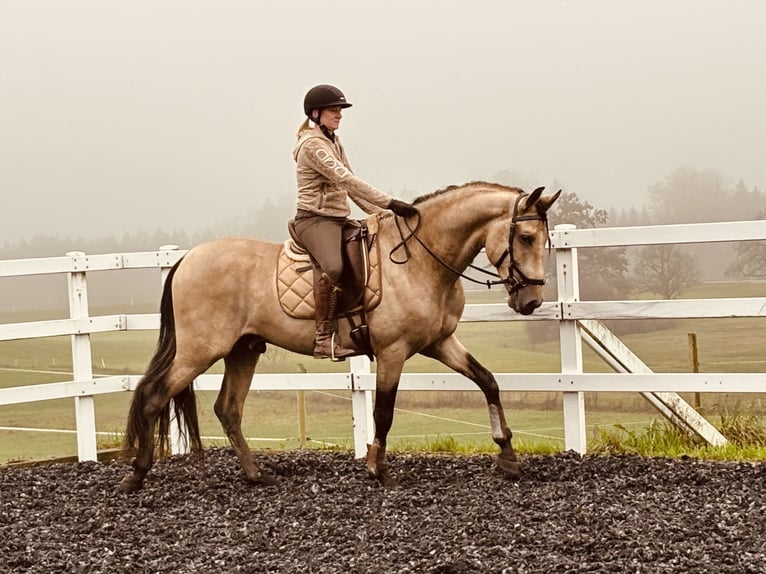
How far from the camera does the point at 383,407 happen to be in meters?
6.92

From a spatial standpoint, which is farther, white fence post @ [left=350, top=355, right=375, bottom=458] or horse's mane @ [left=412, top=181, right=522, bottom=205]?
white fence post @ [left=350, top=355, right=375, bottom=458]

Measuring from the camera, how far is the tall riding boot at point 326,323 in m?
6.87

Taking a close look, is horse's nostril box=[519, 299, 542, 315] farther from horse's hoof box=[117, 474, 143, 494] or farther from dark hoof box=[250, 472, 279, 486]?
horse's hoof box=[117, 474, 143, 494]

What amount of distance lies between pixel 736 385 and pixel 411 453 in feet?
8.32

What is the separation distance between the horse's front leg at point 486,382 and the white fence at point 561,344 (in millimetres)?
570

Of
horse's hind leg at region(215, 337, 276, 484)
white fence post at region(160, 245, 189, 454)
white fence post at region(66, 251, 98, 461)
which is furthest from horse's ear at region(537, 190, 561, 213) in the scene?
white fence post at region(66, 251, 98, 461)

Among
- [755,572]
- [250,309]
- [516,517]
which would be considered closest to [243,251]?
[250,309]

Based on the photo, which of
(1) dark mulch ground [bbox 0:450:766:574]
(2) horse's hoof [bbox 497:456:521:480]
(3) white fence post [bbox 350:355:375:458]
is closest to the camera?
(1) dark mulch ground [bbox 0:450:766:574]

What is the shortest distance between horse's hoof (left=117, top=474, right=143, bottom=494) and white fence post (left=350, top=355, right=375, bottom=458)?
66.1 inches

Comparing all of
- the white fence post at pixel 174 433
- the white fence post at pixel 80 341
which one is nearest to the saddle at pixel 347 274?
the white fence post at pixel 174 433

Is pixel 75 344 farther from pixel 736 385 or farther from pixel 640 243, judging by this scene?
pixel 736 385

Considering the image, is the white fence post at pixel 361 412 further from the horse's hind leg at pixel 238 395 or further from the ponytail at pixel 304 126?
the ponytail at pixel 304 126

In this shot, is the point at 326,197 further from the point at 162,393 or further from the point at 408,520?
the point at 408,520

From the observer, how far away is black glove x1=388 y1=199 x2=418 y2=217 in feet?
22.3
